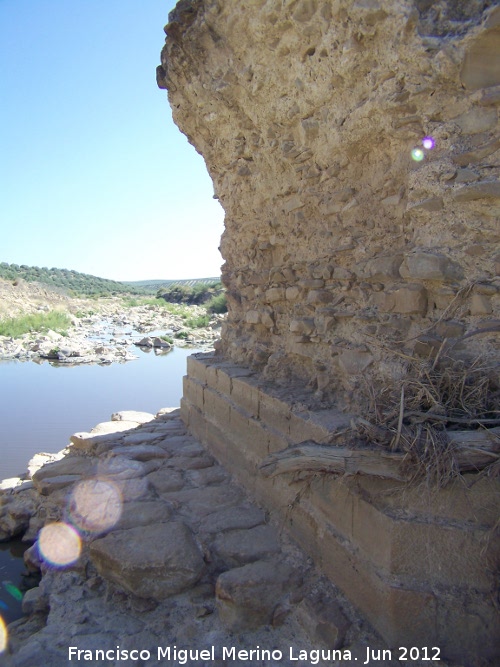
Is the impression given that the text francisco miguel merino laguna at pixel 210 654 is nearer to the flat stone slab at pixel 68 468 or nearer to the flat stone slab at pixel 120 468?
the flat stone slab at pixel 120 468

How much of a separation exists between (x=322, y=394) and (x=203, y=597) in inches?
51.1

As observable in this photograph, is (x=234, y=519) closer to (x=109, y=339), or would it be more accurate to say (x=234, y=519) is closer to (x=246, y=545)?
(x=246, y=545)

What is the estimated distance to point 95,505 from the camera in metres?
3.51

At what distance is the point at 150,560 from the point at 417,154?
8.34 ft

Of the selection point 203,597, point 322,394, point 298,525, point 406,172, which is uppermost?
point 406,172

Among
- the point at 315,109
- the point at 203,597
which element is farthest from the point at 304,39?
the point at 203,597

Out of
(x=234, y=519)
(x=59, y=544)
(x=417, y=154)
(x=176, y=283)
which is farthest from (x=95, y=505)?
(x=176, y=283)

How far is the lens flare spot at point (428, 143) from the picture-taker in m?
2.48

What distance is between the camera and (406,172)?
267cm

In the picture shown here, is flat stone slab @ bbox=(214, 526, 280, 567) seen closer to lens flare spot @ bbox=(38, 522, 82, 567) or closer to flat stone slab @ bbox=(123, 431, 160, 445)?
lens flare spot @ bbox=(38, 522, 82, 567)

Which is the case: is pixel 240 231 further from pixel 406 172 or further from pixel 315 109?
pixel 406 172

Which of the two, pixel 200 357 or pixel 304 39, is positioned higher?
pixel 304 39

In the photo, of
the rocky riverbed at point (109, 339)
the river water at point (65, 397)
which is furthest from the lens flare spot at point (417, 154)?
the rocky riverbed at point (109, 339)

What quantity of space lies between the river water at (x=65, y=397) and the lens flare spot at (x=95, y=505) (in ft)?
7.33
